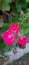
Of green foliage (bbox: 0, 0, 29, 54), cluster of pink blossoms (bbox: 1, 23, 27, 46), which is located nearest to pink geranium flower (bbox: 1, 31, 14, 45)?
cluster of pink blossoms (bbox: 1, 23, 27, 46)

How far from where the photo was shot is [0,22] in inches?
55.7

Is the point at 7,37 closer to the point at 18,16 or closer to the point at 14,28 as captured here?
the point at 14,28

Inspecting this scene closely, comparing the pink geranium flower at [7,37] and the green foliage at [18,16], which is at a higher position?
the green foliage at [18,16]

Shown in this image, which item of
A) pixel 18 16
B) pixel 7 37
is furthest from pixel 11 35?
pixel 18 16

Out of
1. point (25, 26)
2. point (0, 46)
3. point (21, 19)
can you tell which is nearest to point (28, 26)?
point (25, 26)

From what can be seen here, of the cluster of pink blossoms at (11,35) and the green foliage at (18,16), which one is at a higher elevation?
the green foliage at (18,16)

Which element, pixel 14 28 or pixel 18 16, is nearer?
pixel 14 28

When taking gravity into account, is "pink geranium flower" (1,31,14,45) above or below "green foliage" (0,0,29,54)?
below

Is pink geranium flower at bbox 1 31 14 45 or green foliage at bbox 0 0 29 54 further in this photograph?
green foliage at bbox 0 0 29 54

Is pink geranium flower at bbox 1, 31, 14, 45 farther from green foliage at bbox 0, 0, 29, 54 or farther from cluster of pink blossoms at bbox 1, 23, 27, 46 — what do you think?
green foliage at bbox 0, 0, 29, 54

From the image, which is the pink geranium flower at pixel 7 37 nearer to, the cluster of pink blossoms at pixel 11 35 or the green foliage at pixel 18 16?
the cluster of pink blossoms at pixel 11 35

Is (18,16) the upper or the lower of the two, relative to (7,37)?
upper

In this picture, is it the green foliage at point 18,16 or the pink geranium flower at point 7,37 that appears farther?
the green foliage at point 18,16

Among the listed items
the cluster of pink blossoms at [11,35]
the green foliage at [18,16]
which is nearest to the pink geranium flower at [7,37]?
the cluster of pink blossoms at [11,35]
